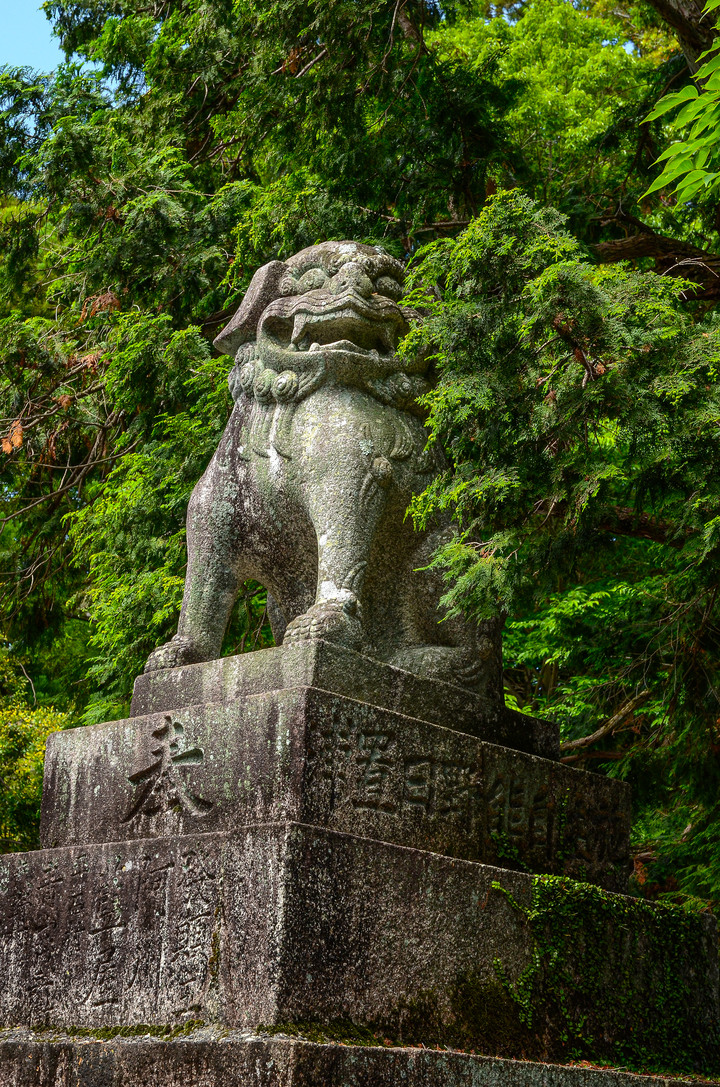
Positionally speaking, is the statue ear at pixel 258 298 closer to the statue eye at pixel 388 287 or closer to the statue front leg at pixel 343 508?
the statue eye at pixel 388 287

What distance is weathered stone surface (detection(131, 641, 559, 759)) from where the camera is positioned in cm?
369

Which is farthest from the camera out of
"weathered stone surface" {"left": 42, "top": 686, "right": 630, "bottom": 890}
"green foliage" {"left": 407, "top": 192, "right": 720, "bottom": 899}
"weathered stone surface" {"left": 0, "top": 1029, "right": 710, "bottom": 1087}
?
"green foliage" {"left": 407, "top": 192, "right": 720, "bottom": 899}

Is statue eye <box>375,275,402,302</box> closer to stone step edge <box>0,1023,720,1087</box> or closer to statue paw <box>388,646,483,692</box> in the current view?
statue paw <box>388,646,483,692</box>

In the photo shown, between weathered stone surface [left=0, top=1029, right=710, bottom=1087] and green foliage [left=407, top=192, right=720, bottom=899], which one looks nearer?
weathered stone surface [left=0, top=1029, right=710, bottom=1087]

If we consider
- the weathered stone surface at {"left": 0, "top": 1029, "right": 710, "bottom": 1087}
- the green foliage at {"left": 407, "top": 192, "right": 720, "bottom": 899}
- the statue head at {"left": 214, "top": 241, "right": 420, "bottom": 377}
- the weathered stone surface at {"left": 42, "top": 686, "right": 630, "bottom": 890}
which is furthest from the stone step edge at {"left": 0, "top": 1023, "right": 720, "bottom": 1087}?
the statue head at {"left": 214, "top": 241, "right": 420, "bottom": 377}

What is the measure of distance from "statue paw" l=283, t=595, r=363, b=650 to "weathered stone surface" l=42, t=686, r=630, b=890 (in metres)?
0.27

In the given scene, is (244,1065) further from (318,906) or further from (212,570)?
(212,570)

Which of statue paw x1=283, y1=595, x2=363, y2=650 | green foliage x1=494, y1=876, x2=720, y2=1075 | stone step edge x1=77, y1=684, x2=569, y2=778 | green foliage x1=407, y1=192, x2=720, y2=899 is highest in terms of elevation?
green foliage x1=407, y1=192, x2=720, y2=899

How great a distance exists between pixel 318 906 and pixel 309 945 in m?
0.10

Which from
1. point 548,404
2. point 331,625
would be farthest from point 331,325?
point 331,625

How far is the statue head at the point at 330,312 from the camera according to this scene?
14.5ft

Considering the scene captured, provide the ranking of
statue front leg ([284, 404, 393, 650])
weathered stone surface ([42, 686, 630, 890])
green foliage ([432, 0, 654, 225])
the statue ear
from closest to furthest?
weathered stone surface ([42, 686, 630, 890]) → statue front leg ([284, 404, 393, 650]) → the statue ear → green foliage ([432, 0, 654, 225])

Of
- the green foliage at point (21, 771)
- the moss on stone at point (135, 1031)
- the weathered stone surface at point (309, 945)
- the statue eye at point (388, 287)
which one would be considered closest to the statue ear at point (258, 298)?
the statue eye at point (388, 287)

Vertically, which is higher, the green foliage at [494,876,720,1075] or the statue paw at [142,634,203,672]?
the statue paw at [142,634,203,672]
